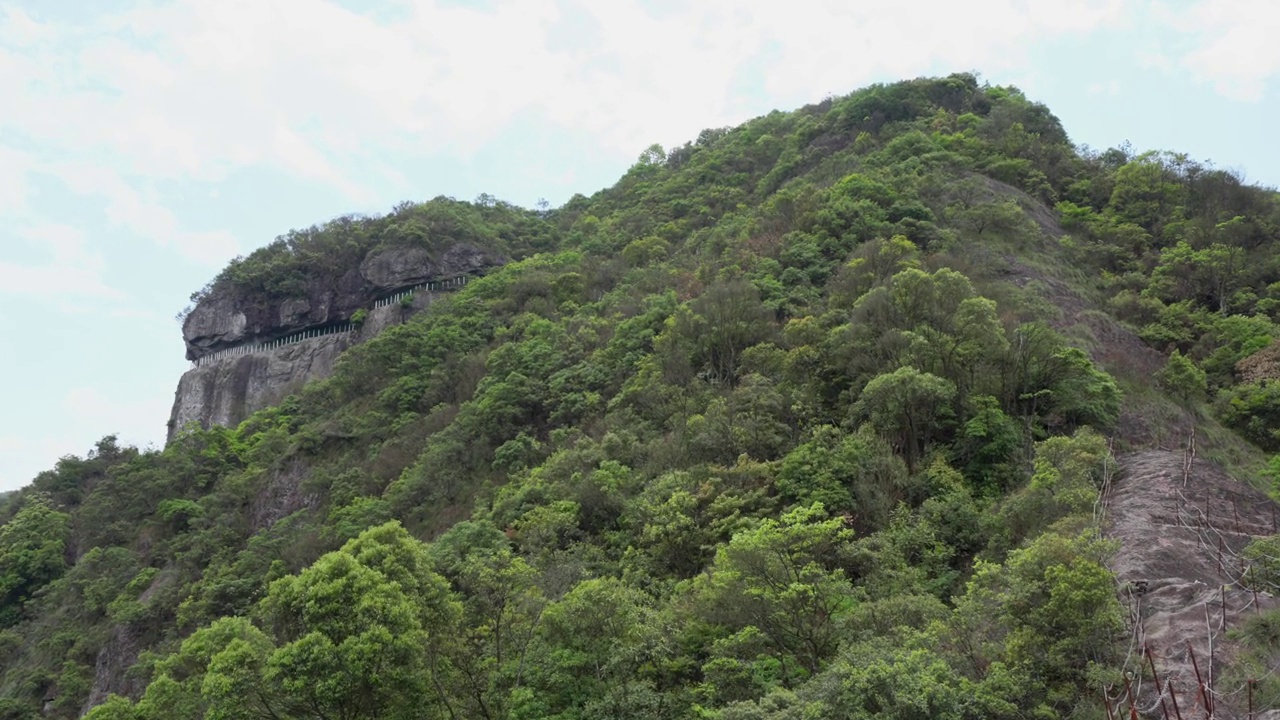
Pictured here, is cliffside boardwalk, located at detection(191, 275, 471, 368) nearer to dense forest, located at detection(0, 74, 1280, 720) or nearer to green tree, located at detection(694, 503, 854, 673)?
dense forest, located at detection(0, 74, 1280, 720)

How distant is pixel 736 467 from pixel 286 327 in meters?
47.5

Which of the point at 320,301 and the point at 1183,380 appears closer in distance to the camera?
the point at 1183,380

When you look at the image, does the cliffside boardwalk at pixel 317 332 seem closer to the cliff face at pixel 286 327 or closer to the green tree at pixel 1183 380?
the cliff face at pixel 286 327

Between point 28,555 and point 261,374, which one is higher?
point 261,374

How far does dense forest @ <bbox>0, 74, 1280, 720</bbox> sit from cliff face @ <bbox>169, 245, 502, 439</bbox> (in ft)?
31.0

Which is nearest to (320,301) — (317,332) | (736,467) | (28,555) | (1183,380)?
(317,332)

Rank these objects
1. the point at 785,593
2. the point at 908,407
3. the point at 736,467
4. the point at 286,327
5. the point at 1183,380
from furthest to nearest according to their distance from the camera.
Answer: the point at 286,327 < the point at 1183,380 < the point at 736,467 < the point at 908,407 < the point at 785,593

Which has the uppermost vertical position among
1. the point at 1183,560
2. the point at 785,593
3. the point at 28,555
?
the point at 28,555

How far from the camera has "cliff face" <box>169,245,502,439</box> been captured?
5678 cm

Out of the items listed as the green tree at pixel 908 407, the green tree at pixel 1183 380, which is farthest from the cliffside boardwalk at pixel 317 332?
the green tree at pixel 1183 380

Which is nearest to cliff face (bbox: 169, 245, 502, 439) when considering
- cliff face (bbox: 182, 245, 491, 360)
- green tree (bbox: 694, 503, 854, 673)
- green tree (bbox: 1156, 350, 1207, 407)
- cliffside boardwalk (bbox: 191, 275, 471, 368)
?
cliff face (bbox: 182, 245, 491, 360)

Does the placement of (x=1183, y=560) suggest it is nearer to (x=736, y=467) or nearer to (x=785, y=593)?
(x=785, y=593)

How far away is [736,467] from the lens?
20.2 meters

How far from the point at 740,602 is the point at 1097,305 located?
2122cm
